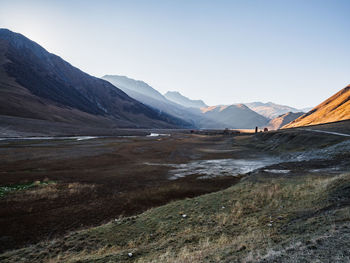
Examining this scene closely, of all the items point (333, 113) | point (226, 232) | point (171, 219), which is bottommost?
point (171, 219)

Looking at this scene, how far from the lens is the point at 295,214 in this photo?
36.4 feet

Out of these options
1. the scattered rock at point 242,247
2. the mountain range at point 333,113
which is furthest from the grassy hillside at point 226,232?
the mountain range at point 333,113

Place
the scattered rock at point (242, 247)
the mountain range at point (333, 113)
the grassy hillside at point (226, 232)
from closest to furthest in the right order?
the grassy hillside at point (226, 232) < the scattered rock at point (242, 247) < the mountain range at point (333, 113)

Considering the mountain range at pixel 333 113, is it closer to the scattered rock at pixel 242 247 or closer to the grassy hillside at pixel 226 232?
the grassy hillside at pixel 226 232

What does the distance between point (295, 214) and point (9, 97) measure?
15743 cm

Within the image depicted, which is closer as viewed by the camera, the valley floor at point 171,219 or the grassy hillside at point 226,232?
the grassy hillside at point 226,232

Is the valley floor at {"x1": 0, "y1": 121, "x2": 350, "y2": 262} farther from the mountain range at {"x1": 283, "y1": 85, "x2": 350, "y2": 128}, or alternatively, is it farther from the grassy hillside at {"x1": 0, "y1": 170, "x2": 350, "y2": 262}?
the mountain range at {"x1": 283, "y1": 85, "x2": 350, "y2": 128}

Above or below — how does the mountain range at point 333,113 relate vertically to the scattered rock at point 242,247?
above

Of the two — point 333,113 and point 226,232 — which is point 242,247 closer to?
point 226,232

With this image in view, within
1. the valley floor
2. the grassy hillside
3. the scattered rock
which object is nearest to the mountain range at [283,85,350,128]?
the valley floor

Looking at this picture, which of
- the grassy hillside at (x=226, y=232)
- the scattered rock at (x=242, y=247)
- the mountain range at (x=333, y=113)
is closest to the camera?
the grassy hillside at (x=226, y=232)

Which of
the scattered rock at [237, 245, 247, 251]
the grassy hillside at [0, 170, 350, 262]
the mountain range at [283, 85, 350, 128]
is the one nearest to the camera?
the grassy hillside at [0, 170, 350, 262]

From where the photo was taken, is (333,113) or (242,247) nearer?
(242,247)

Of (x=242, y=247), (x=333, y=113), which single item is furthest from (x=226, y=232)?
(x=333, y=113)
